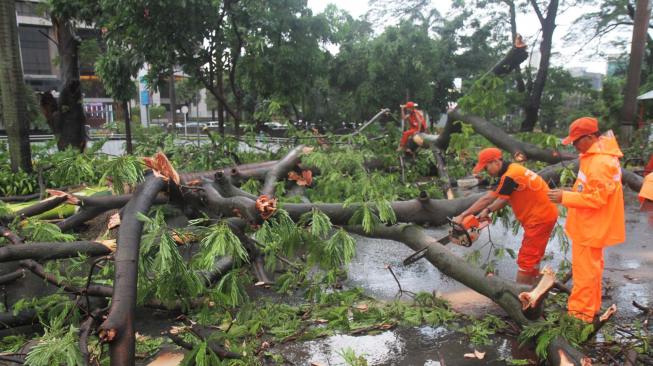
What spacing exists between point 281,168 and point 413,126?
3693 mm

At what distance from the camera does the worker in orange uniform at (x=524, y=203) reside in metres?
3.51

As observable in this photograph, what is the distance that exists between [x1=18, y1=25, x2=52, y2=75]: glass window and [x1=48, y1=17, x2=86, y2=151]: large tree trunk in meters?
36.7

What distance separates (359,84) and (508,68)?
53.6ft

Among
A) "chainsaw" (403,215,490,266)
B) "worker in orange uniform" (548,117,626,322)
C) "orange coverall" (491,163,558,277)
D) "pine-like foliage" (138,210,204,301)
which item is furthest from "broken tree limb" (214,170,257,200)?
"worker in orange uniform" (548,117,626,322)

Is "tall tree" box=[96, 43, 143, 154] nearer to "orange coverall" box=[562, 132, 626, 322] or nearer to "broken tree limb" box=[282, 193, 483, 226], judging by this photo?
"broken tree limb" box=[282, 193, 483, 226]

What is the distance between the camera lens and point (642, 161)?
9359 mm

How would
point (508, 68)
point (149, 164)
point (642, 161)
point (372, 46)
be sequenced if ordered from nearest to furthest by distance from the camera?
point (149, 164) → point (508, 68) → point (642, 161) → point (372, 46)

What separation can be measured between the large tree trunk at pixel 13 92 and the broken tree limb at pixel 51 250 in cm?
479

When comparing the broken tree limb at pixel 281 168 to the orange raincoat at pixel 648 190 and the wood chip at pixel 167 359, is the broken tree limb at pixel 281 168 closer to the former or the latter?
the wood chip at pixel 167 359

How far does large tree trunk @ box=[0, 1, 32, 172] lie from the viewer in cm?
648

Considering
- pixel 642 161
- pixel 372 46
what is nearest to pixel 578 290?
pixel 642 161

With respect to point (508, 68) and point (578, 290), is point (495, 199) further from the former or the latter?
point (508, 68)

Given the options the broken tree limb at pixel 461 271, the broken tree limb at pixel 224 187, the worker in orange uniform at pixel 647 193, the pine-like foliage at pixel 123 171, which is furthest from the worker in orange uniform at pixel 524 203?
the pine-like foliage at pixel 123 171

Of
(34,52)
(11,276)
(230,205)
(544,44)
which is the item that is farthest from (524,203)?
(34,52)
